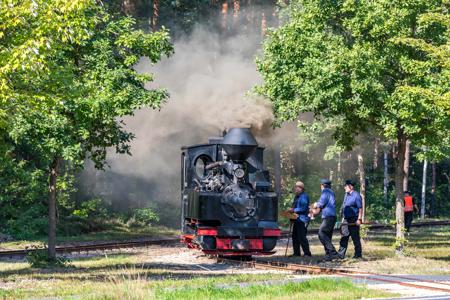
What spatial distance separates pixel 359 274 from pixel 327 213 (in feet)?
12.5

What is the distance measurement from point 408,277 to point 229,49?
32416mm

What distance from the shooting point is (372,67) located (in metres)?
20.2

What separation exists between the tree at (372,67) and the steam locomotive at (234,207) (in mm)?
2485

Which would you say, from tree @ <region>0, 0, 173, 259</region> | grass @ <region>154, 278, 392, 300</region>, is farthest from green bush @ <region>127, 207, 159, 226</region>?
grass @ <region>154, 278, 392, 300</region>

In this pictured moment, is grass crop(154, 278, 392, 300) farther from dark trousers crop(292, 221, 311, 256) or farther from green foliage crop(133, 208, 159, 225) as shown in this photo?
green foliage crop(133, 208, 159, 225)

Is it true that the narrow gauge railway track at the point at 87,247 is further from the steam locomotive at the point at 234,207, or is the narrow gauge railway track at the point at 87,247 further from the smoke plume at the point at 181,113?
the smoke plume at the point at 181,113

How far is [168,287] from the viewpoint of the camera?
1367 cm

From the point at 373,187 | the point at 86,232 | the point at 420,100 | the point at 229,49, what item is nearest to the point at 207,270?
the point at 420,100

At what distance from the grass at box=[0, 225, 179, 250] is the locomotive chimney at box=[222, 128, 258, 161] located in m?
10.3

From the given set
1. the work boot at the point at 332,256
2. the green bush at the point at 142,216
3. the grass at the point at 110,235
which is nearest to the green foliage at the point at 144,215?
the green bush at the point at 142,216

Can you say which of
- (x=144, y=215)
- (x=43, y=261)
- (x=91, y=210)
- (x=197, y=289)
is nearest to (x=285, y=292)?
(x=197, y=289)

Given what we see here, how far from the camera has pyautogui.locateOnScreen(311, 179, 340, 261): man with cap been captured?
19.3m


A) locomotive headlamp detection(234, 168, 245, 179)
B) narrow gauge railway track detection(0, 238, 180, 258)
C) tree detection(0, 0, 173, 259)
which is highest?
tree detection(0, 0, 173, 259)

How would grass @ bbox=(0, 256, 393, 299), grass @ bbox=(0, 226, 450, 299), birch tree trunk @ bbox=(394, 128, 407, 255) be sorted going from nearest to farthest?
1. grass @ bbox=(0, 256, 393, 299)
2. grass @ bbox=(0, 226, 450, 299)
3. birch tree trunk @ bbox=(394, 128, 407, 255)
